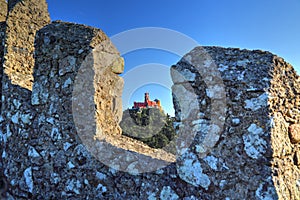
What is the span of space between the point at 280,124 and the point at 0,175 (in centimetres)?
348

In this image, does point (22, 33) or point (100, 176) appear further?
point (22, 33)

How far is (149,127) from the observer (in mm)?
6867

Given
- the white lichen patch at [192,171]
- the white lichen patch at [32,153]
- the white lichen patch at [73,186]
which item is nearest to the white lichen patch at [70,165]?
the white lichen patch at [73,186]

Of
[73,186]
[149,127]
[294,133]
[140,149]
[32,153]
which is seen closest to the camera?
[294,133]

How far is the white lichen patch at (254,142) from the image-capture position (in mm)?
1848

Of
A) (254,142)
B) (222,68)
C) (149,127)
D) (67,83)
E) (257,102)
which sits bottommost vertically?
(254,142)

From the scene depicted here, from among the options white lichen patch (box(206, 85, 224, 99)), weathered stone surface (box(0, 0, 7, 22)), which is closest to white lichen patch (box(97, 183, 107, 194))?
white lichen patch (box(206, 85, 224, 99))

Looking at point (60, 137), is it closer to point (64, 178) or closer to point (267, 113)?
point (64, 178)

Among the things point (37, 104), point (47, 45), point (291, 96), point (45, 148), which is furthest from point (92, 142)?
point (291, 96)

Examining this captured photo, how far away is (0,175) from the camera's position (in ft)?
10.4

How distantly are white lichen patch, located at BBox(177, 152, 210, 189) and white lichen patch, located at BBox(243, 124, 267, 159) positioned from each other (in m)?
0.43

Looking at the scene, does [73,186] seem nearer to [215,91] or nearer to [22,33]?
[215,91]

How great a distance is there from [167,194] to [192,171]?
0.35 metres

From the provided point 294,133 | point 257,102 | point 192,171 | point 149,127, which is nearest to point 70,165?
point 192,171
